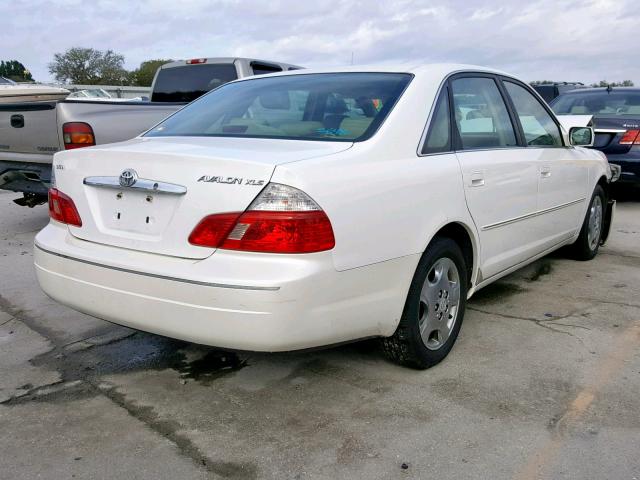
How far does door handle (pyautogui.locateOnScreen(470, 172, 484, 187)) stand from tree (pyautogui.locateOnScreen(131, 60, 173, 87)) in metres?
60.7

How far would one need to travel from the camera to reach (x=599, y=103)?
9219 millimetres

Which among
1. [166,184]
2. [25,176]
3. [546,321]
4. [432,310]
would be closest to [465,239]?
[432,310]

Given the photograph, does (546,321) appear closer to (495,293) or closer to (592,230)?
(495,293)

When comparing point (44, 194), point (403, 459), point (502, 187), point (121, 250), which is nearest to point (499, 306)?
point (502, 187)

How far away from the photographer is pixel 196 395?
307 centimetres

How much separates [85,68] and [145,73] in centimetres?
567

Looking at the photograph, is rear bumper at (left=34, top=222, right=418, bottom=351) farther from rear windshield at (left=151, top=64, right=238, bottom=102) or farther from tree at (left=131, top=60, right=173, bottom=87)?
tree at (left=131, top=60, right=173, bottom=87)

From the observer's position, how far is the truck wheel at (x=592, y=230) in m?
5.49

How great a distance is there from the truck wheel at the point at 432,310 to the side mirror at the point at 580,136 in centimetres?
213

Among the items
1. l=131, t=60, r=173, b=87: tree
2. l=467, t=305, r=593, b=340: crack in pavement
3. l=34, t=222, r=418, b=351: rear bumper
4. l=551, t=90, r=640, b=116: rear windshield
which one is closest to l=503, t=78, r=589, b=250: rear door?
l=467, t=305, r=593, b=340: crack in pavement

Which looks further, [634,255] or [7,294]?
[634,255]

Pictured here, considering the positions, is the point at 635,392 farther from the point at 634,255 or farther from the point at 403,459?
the point at 634,255

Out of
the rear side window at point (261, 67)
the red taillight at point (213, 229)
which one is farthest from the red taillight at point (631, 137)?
the red taillight at point (213, 229)

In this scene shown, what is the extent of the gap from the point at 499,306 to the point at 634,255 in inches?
92.5
